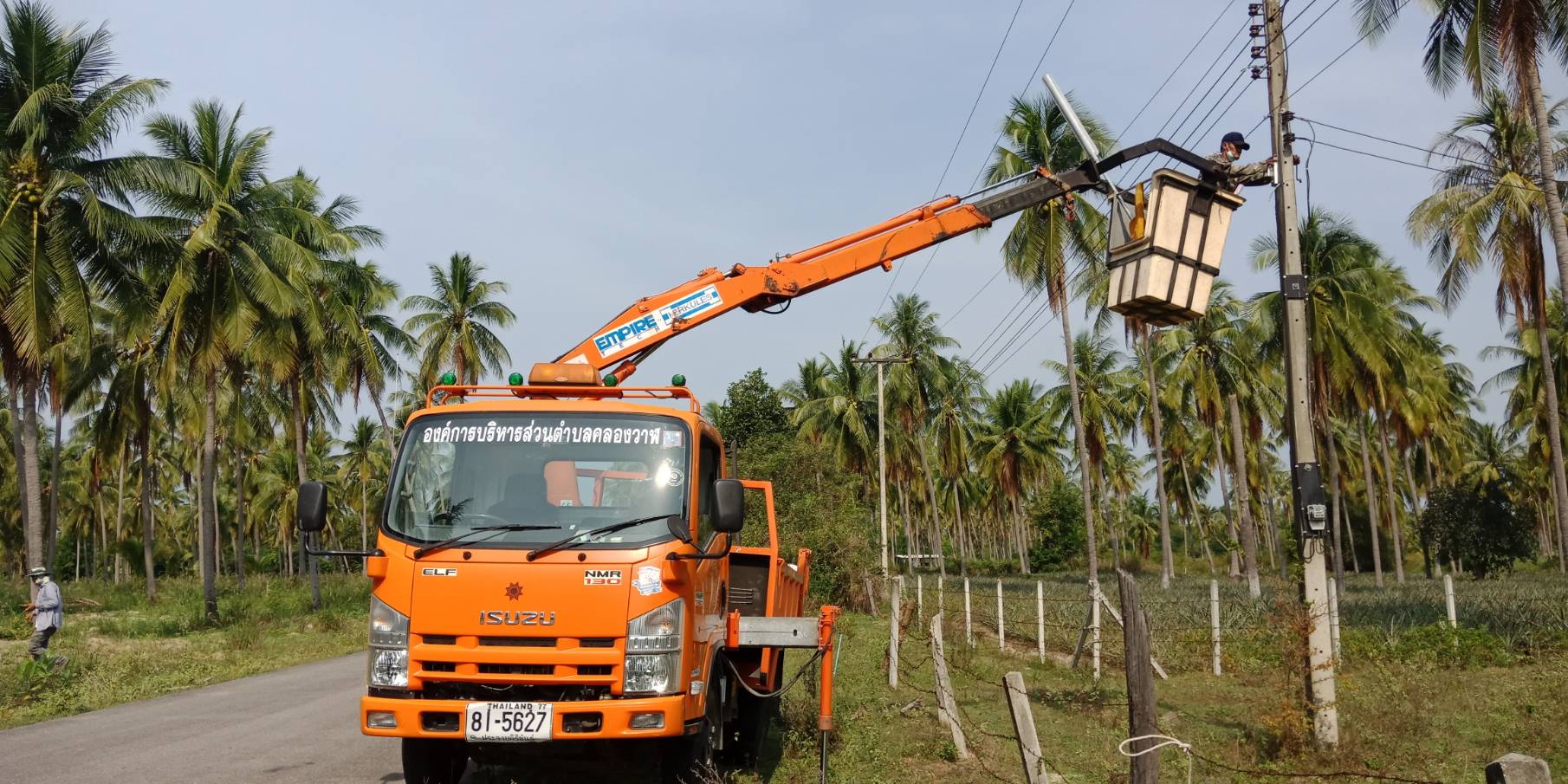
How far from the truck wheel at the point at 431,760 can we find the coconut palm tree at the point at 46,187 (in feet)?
54.1

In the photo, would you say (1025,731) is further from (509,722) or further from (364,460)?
(364,460)

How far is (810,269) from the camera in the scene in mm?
11305

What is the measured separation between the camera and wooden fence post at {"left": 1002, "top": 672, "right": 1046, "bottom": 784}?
224 inches

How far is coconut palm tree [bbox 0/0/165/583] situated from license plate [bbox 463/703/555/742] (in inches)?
698

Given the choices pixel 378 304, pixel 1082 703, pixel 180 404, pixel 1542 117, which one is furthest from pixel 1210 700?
pixel 180 404

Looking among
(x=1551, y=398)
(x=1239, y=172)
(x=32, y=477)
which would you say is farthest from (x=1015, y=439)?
(x=1239, y=172)

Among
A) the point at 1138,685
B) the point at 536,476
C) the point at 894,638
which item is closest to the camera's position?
the point at 1138,685

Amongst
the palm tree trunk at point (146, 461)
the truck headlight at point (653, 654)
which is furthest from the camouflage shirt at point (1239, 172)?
the palm tree trunk at point (146, 461)

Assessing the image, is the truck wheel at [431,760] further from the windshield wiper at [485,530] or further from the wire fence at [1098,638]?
the wire fence at [1098,638]

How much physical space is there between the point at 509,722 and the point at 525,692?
0.20 meters

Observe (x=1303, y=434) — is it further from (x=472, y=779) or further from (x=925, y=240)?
(x=472, y=779)

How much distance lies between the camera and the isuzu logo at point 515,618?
250 inches

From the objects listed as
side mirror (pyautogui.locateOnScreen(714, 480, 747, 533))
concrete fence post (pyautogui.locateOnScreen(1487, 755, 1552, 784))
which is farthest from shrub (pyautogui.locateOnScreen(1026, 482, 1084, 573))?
concrete fence post (pyautogui.locateOnScreen(1487, 755, 1552, 784))

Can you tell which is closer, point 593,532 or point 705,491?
point 593,532
